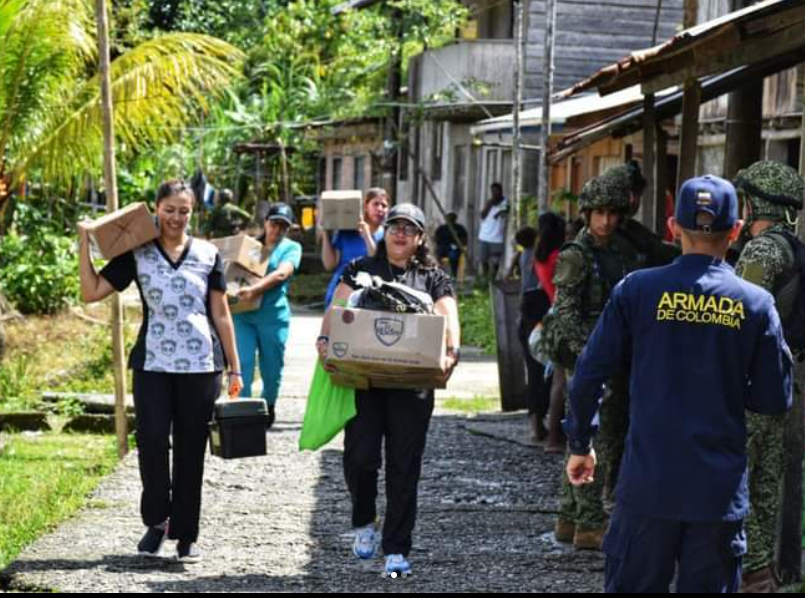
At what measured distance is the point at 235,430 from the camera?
27.0ft

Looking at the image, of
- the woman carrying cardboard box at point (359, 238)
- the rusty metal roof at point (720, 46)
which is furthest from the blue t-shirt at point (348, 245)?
the rusty metal roof at point (720, 46)

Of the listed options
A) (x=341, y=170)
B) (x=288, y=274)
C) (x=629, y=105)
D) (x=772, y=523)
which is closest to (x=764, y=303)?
(x=772, y=523)

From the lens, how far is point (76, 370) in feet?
53.7

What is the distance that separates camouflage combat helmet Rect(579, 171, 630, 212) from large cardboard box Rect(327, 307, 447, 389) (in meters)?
0.99

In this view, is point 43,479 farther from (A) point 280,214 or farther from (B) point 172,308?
(B) point 172,308

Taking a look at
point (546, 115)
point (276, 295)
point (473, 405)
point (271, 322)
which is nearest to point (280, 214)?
point (276, 295)

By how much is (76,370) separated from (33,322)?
268 centimetres

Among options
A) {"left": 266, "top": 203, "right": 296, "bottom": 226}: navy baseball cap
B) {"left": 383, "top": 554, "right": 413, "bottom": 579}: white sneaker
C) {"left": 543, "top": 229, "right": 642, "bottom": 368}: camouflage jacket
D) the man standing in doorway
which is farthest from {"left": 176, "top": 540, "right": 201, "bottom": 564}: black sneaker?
the man standing in doorway

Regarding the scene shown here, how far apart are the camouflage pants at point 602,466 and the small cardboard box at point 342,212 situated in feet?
10.9

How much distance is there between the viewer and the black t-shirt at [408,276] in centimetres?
783

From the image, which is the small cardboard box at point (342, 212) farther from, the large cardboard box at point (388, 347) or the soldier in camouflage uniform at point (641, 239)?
the large cardboard box at point (388, 347)

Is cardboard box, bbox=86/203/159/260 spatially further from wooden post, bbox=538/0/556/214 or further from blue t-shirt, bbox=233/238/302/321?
wooden post, bbox=538/0/556/214

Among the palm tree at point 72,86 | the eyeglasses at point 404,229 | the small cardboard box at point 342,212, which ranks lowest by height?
the small cardboard box at point 342,212

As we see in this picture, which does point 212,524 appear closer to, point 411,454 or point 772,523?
point 411,454
